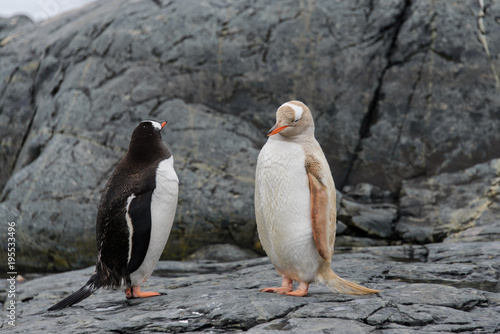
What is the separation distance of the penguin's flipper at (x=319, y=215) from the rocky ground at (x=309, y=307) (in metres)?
0.30

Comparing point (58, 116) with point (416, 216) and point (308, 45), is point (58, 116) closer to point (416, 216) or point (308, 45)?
point (308, 45)

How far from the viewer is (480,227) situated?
5312 mm

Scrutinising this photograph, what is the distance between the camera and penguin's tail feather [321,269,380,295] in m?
3.19

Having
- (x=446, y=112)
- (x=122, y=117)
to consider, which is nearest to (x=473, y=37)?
(x=446, y=112)

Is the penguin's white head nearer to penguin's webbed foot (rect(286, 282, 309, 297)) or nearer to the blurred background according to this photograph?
penguin's webbed foot (rect(286, 282, 309, 297))

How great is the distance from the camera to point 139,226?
3396 mm

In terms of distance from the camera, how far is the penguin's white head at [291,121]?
3.21 m

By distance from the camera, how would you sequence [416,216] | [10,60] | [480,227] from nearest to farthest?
[480,227] < [416,216] < [10,60]

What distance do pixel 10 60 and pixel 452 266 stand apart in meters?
6.78

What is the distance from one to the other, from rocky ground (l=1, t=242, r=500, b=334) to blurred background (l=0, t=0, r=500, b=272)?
1.69m

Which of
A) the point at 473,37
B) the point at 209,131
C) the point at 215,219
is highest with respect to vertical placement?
the point at 473,37

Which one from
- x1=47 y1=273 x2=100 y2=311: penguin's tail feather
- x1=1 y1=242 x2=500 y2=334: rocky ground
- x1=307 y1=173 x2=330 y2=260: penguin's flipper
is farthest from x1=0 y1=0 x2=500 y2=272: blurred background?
x1=307 y1=173 x2=330 y2=260: penguin's flipper

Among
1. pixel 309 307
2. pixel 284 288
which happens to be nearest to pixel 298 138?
pixel 284 288

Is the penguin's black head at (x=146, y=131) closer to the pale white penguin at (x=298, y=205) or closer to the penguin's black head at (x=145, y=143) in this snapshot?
the penguin's black head at (x=145, y=143)
